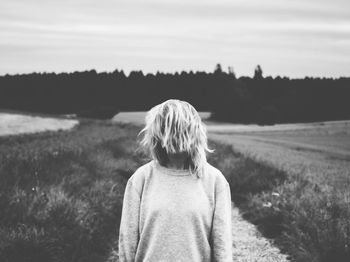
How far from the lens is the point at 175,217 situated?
2090 millimetres

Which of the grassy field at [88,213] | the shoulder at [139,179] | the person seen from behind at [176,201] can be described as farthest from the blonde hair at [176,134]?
the grassy field at [88,213]

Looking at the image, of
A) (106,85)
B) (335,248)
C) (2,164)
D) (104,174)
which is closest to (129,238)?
(335,248)

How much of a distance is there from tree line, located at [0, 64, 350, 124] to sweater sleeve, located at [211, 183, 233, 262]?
6328 cm

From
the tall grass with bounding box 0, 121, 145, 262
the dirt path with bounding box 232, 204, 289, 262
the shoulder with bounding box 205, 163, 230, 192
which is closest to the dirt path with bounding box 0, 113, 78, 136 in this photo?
the tall grass with bounding box 0, 121, 145, 262

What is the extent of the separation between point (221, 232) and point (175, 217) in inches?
11.1

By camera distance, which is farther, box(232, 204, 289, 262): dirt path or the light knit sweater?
box(232, 204, 289, 262): dirt path

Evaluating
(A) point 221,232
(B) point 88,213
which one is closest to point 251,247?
(B) point 88,213

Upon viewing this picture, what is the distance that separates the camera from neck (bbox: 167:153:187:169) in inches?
86.2

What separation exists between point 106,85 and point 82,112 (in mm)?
16431

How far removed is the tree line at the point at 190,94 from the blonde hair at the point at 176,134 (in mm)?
63285

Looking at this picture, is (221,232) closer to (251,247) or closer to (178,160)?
(178,160)

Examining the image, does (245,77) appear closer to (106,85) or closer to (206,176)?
(106,85)

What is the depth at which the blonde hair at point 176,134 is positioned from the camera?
214 centimetres

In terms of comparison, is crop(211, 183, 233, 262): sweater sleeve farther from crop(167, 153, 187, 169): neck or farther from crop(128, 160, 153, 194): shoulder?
crop(128, 160, 153, 194): shoulder
